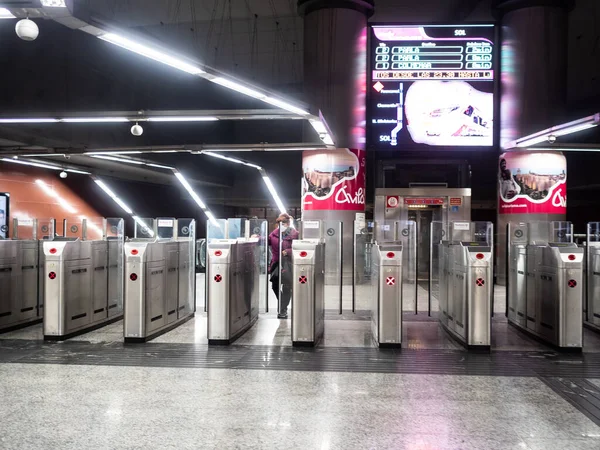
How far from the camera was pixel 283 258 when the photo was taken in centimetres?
697

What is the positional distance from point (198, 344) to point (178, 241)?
5.52 ft

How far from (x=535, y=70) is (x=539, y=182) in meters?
2.37

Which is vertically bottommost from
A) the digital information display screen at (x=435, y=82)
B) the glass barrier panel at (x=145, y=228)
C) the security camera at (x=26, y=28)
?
the glass barrier panel at (x=145, y=228)

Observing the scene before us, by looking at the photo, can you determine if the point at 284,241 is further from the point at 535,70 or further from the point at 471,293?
the point at 535,70

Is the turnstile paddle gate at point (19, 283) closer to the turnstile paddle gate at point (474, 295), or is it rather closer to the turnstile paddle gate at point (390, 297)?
the turnstile paddle gate at point (390, 297)

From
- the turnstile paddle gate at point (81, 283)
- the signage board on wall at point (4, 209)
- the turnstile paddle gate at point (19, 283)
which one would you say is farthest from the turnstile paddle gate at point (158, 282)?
the signage board on wall at point (4, 209)

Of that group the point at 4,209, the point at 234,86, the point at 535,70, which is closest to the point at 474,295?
the point at 234,86

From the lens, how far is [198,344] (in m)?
5.61

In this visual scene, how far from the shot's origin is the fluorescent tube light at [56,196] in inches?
446

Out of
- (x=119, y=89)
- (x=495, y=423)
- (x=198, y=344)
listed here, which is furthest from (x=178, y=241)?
(x=119, y=89)

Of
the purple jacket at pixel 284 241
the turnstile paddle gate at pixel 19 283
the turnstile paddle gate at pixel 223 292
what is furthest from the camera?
the purple jacket at pixel 284 241

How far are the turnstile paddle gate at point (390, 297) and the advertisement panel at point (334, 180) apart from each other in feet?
17.5

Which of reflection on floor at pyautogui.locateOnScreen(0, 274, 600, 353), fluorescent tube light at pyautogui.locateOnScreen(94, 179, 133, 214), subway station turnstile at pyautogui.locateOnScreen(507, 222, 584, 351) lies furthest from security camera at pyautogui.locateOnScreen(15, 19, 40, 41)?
fluorescent tube light at pyautogui.locateOnScreen(94, 179, 133, 214)

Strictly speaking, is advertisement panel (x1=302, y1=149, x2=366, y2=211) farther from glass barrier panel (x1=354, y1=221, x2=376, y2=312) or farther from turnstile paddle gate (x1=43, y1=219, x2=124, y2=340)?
turnstile paddle gate (x1=43, y1=219, x2=124, y2=340)
